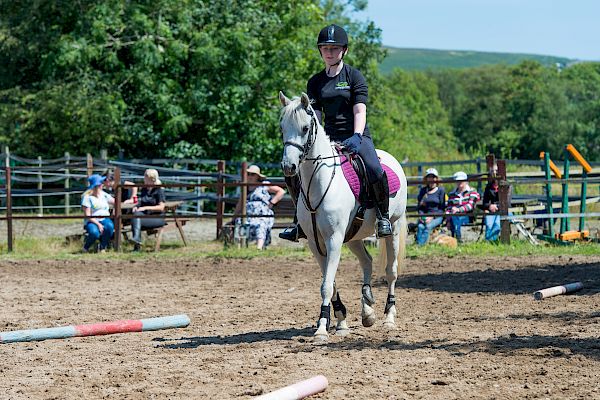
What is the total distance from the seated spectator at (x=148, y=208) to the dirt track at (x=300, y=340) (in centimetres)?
332

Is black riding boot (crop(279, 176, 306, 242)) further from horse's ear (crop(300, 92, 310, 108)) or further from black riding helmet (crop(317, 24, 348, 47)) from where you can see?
black riding helmet (crop(317, 24, 348, 47))

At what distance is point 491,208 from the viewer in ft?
51.8

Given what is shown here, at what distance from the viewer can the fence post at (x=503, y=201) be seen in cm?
1534

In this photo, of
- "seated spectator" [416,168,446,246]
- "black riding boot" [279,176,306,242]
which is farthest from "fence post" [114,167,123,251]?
"black riding boot" [279,176,306,242]

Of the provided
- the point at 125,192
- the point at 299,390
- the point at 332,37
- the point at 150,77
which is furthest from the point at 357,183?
the point at 150,77

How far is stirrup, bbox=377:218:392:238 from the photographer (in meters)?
8.05

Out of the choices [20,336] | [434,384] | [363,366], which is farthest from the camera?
[20,336]

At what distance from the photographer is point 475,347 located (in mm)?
6824

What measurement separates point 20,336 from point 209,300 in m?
3.23

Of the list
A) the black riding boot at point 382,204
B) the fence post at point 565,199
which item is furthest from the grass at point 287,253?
the black riding boot at point 382,204

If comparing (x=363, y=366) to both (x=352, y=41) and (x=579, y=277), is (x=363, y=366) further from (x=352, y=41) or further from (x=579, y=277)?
(x=352, y=41)

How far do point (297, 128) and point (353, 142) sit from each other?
692mm

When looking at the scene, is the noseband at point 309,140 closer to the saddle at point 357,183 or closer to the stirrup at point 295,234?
the saddle at point 357,183

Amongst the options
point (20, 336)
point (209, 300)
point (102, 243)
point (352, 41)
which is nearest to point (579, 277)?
point (209, 300)
